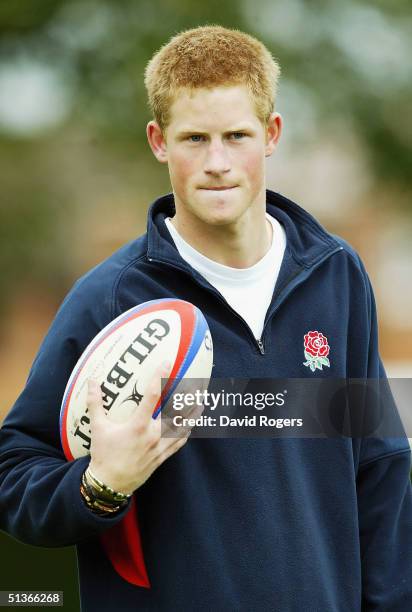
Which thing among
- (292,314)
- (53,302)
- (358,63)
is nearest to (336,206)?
(358,63)

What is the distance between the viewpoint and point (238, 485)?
Answer: 2.70 meters

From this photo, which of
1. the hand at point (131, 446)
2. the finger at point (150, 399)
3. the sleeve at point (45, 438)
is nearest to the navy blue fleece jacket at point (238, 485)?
the sleeve at point (45, 438)

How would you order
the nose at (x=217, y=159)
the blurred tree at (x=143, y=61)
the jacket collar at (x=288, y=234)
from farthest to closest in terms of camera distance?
1. the blurred tree at (x=143, y=61)
2. the jacket collar at (x=288, y=234)
3. the nose at (x=217, y=159)

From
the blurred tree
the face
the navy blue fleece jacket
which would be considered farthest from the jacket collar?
the blurred tree

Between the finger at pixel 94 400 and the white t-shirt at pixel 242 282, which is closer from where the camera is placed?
the finger at pixel 94 400

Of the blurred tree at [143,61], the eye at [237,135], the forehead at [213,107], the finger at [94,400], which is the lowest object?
the finger at [94,400]

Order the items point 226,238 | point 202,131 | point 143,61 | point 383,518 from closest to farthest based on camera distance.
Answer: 1. point 202,131
2. point 226,238
3. point 383,518
4. point 143,61

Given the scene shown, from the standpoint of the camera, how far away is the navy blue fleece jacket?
2.68m

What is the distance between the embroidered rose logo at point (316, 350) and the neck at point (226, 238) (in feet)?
0.84

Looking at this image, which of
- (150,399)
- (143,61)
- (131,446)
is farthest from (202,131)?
(143,61)

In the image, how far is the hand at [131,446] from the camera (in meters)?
2.49

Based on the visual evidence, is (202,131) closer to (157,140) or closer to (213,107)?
(213,107)

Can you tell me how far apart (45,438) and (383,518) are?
0.95 metres

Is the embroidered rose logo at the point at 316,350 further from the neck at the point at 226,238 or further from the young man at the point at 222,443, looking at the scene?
the neck at the point at 226,238
